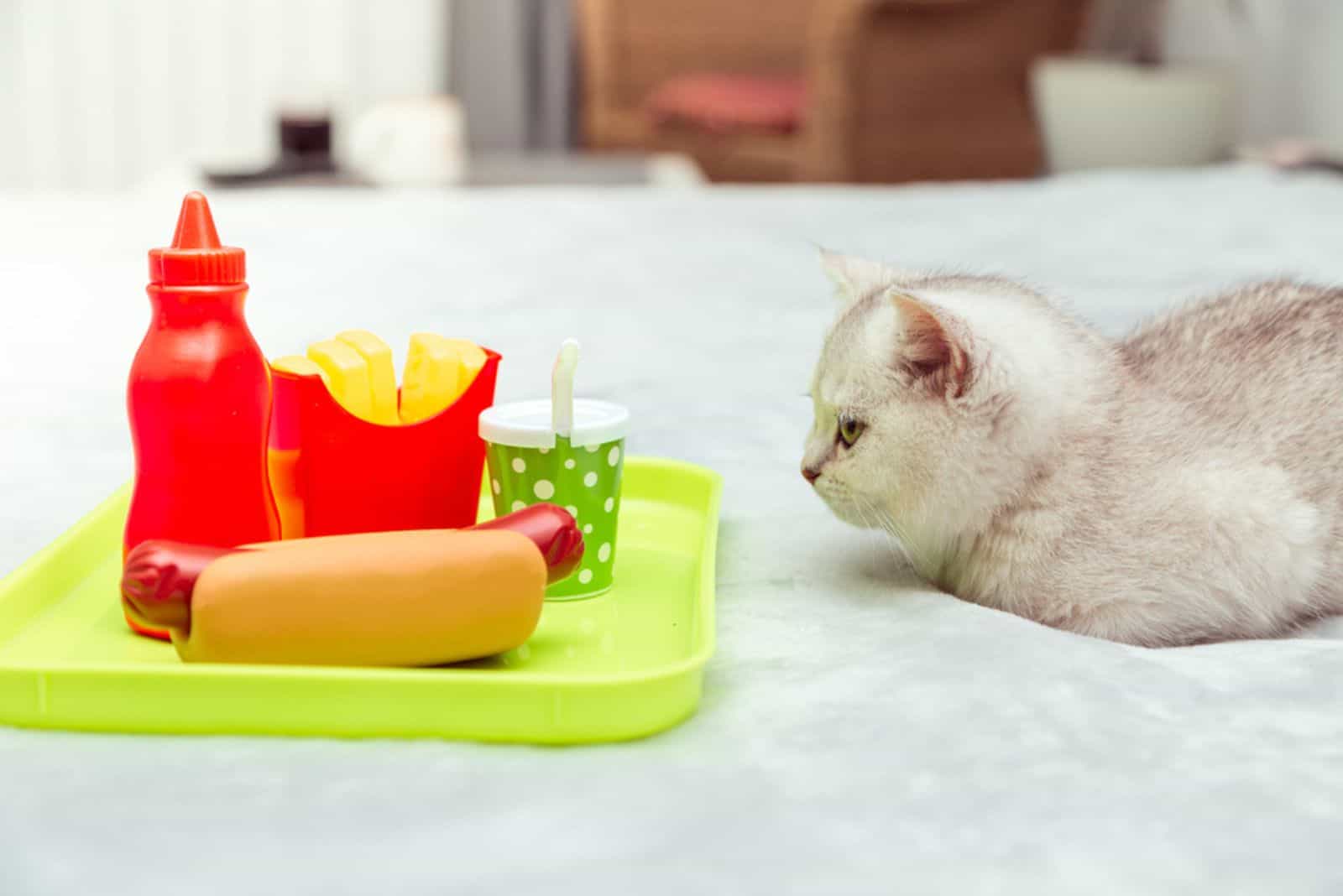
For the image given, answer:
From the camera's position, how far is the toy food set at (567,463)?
2.68 ft

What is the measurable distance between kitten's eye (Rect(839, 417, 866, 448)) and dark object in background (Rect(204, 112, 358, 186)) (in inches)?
90.4

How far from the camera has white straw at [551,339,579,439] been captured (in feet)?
2.64

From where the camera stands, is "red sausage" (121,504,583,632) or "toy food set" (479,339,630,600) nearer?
"red sausage" (121,504,583,632)

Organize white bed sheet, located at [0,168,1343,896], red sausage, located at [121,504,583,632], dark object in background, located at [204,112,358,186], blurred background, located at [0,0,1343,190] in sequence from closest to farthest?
1. white bed sheet, located at [0,168,1343,896]
2. red sausage, located at [121,504,583,632]
3. dark object in background, located at [204,112,358,186]
4. blurred background, located at [0,0,1343,190]

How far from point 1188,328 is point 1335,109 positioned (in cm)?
238

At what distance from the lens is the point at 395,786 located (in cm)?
58

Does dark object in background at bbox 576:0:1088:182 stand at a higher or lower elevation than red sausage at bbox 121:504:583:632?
higher

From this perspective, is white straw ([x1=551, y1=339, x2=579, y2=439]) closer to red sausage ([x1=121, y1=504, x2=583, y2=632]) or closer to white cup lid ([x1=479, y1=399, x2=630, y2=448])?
white cup lid ([x1=479, y1=399, x2=630, y2=448])

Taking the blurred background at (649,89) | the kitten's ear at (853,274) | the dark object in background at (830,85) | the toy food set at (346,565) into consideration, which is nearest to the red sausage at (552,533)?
the toy food set at (346,565)

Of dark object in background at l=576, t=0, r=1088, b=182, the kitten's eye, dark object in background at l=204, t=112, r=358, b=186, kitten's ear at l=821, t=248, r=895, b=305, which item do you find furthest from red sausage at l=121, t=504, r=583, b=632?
dark object in background at l=576, t=0, r=1088, b=182

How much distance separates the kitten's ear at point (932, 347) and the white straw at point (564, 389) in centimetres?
19

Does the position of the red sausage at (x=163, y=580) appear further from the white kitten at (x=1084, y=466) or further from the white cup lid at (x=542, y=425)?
the white kitten at (x=1084, y=466)

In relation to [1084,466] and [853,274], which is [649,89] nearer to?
[853,274]

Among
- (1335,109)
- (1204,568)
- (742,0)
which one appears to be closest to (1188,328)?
(1204,568)
